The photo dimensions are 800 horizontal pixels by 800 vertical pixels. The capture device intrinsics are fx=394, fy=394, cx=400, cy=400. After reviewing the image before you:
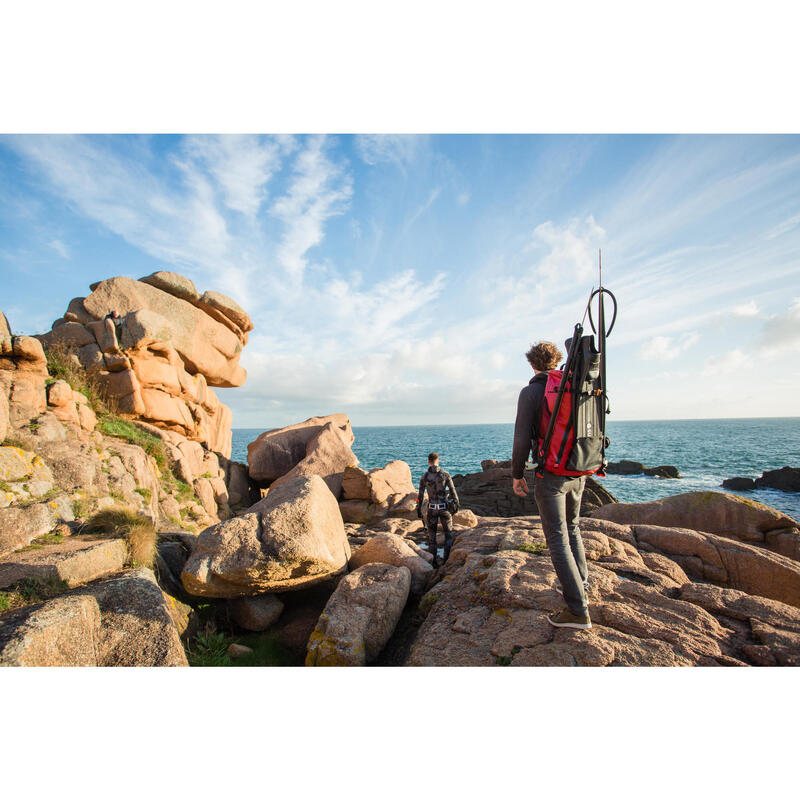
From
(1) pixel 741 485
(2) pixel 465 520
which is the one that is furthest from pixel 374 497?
(1) pixel 741 485

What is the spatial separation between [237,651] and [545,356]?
19.6 ft

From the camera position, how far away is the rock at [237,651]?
579cm

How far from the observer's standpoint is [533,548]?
625 centimetres

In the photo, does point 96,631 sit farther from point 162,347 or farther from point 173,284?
point 173,284

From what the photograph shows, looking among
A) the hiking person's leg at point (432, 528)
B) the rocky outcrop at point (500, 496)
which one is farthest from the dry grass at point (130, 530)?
the rocky outcrop at point (500, 496)

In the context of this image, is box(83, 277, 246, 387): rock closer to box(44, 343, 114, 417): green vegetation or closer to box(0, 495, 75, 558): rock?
box(44, 343, 114, 417): green vegetation

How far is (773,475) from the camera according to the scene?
31672 mm

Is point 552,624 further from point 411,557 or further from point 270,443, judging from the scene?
point 270,443

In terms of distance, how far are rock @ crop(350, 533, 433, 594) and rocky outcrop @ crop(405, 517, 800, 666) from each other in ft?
2.48

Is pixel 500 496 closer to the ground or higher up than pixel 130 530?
closer to the ground

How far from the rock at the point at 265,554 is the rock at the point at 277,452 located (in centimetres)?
1224

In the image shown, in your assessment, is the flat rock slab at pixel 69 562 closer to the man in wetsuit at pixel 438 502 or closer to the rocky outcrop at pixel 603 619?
the rocky outcrop at pixel 603 619

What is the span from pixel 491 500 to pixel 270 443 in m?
13.8

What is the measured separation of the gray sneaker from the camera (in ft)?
13.2
